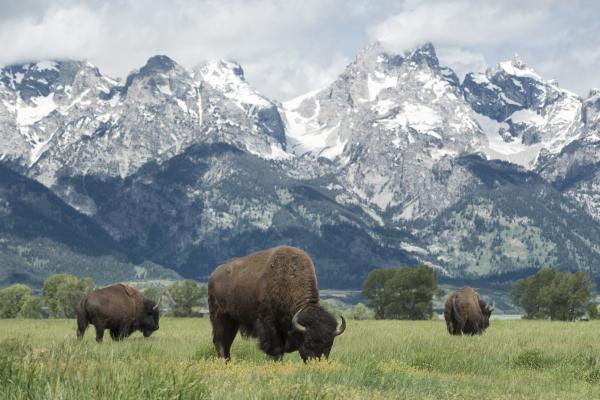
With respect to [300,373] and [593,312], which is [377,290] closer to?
[593,312]

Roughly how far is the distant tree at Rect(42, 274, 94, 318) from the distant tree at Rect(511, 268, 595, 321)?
79795 millimetres

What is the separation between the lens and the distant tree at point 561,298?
129250mm

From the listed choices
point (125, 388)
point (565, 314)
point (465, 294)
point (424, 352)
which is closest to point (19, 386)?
point (125, 388)

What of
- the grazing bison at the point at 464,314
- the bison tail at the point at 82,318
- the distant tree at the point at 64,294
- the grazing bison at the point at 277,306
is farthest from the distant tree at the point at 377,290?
the grazing bison at the point at 277,306

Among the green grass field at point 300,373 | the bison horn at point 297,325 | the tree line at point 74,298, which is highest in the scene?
the tree line at point 74,298

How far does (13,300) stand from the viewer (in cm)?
16925

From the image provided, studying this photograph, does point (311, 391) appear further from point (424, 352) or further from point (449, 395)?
point (424, 352)

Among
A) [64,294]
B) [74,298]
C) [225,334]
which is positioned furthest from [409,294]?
[225,334]

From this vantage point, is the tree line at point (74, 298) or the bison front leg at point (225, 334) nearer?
the bison front leg at point (225, 334)

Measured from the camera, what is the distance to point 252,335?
1778cm

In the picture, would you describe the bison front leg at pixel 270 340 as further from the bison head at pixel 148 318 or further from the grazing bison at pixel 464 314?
the grazing bison at pixel 464 314

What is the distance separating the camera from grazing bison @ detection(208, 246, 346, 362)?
1627 centimetres

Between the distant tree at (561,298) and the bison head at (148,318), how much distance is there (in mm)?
107614

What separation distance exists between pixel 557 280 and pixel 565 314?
23.8ft
